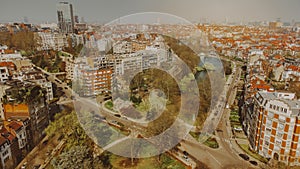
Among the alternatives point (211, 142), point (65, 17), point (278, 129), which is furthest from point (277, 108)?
point (65, 17)

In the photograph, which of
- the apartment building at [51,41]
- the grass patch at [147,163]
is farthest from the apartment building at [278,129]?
the apartment building at [51,41]

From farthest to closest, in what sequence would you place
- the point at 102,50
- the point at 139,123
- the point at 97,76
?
the point at 102,50
the point at 97,76
the point at 139,123

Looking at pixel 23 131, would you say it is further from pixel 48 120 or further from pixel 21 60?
pixel 21 60

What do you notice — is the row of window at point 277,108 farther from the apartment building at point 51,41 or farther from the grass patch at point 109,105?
the apartment building at point 51,41

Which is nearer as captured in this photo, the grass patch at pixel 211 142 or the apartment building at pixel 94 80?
the grass patch at pixel 211 142

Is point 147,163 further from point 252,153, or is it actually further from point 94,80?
point 94,80

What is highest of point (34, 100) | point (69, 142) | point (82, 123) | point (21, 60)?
point (21, 60)

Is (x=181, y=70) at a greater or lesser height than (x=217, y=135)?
greater

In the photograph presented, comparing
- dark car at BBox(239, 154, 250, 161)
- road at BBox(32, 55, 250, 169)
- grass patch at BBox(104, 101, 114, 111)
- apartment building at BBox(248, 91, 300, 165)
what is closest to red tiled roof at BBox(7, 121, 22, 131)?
road at BBox(32, 55, 250, 169)

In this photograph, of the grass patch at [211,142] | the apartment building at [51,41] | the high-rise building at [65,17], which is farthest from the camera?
the high-rise building at [65,17]

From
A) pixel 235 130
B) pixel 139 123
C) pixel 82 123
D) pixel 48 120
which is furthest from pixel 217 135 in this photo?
pixel 48 120
